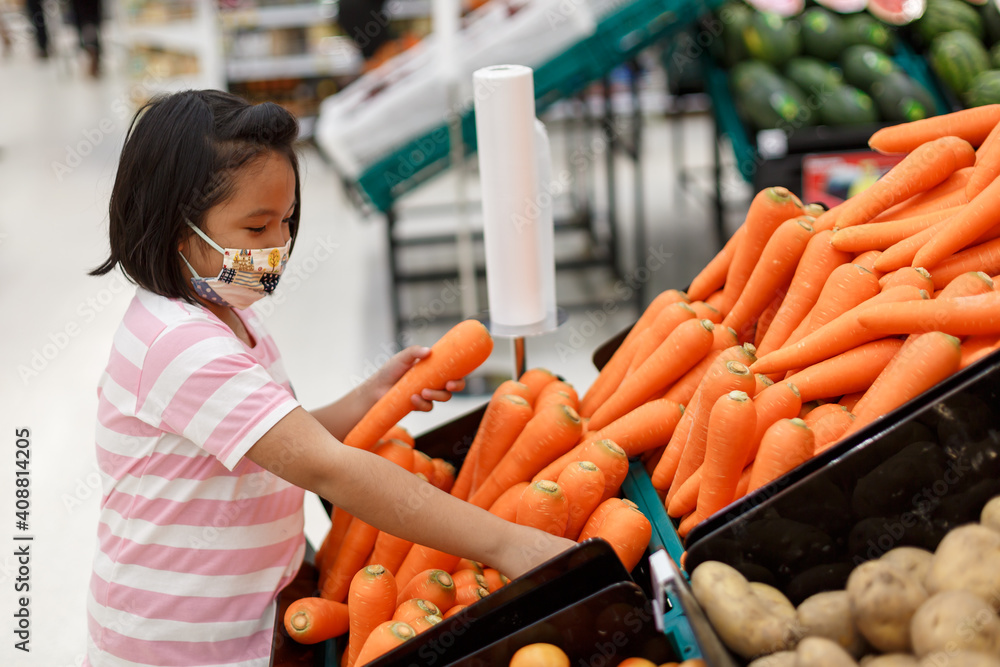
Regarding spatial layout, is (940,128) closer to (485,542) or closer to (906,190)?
(906,190)

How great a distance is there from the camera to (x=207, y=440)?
3.65 feet

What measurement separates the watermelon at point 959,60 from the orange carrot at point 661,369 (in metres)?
2.59

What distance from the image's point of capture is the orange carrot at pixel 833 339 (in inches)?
45.4

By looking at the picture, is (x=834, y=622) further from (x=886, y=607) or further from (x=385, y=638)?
(x=385, y=638)

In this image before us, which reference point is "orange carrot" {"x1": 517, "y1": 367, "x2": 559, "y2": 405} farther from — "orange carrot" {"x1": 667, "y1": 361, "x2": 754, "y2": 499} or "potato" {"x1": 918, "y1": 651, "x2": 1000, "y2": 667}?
"potato" {"x1": 918, "y1": 651, "x2": 1000, "y2": 667}

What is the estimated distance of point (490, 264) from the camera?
1539 mm

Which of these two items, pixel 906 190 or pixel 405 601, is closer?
pixel 405 601

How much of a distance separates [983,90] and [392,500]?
2621 millimetres

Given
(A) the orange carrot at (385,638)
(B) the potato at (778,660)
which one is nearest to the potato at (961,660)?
(B) the potato at (778,660)

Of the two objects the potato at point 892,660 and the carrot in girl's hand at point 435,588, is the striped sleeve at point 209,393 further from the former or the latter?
the potato at point 892,660

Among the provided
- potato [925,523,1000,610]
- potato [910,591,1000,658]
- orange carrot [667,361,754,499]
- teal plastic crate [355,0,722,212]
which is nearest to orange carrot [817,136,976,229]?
orange carrot [667,361,754,499]

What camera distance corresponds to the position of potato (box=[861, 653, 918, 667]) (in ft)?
2.57

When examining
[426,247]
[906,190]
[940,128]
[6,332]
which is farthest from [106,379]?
[426,247]

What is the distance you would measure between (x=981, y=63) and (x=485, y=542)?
3.17m
